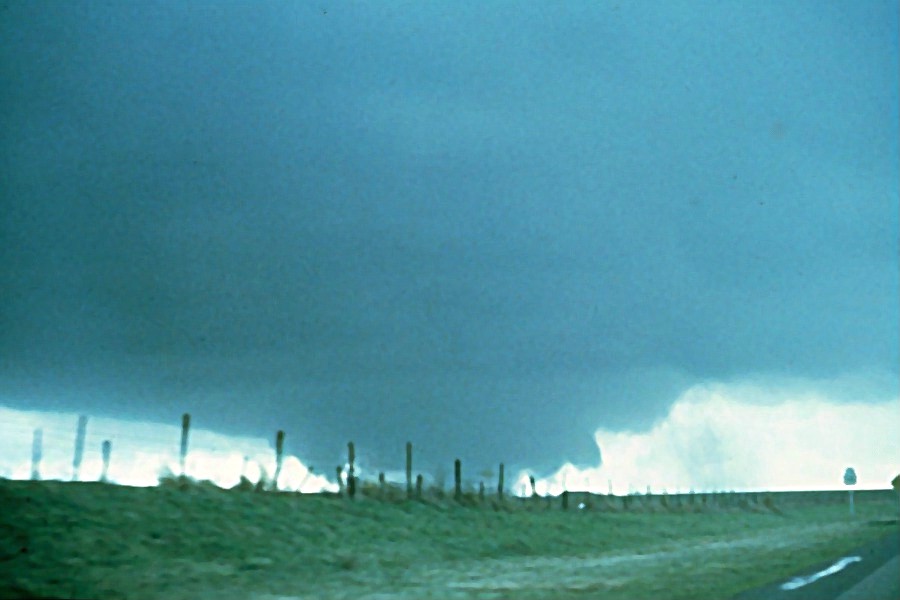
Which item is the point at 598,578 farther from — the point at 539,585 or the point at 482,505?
the point at 482,505

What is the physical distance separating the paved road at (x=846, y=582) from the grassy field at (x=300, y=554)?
87 cm

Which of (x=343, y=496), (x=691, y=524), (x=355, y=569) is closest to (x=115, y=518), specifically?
(x=355, y=569)

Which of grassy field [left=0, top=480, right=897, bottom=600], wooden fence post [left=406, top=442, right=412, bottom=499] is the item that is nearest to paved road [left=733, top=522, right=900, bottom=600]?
grassy field [left=0, top=480, right=897, bottom=600]

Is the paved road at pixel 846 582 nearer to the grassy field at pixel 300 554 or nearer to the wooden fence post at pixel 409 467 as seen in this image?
the grassy field at pixel 300 554

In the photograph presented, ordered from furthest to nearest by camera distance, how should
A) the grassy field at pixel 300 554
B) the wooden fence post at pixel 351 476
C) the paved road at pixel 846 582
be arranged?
the wooden fence post at pixel 351 476 → the grassy field at pixel 300 554 → the paved road at pixel 846 582

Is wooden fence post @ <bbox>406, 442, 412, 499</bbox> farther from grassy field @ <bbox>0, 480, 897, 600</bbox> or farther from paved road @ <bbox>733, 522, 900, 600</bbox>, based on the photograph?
paved road @ <bbox>733, 522, 900, 600</bbox>

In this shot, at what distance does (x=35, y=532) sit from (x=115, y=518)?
4.17 metres

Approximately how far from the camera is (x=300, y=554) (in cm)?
3014

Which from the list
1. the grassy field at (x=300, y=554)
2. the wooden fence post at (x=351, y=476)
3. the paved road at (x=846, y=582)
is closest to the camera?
the paved road at (x=846, y=582)

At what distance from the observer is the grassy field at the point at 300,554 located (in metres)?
21.2

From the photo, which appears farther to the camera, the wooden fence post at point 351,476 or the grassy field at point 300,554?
the wooden fence post at point 351,476

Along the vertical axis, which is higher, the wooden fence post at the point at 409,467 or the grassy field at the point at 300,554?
the wooden fence post at the point at 409,467

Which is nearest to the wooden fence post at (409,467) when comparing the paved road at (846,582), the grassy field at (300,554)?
the grassy field at (300,554)

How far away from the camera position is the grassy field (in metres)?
21.2
